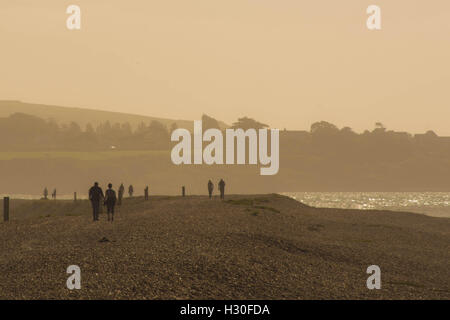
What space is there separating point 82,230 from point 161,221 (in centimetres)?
447

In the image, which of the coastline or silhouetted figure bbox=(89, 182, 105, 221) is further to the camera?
silhouetted figure bbox=(89, 182, 105, 221)

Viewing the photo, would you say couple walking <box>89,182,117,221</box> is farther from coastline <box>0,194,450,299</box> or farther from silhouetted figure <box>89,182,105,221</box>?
coastline <box>0,194,450,299</box>

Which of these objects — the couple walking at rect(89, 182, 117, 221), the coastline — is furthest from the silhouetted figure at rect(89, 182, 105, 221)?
the coastline

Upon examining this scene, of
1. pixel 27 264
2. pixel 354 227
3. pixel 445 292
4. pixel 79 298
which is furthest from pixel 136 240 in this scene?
pixel 354 227

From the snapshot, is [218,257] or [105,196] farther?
[105,196]

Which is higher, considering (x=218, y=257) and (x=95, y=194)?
(x=95, y=194)

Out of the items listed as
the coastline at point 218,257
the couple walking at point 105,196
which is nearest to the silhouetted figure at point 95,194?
the couple walking at point 105,196

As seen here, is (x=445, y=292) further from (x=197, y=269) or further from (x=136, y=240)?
(x=136, y=240)

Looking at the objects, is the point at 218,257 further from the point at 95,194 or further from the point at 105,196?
the point at 95,194

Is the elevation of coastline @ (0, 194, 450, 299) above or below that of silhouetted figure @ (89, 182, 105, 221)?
below

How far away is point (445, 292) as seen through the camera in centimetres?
2075

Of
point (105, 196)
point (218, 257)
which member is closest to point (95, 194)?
point (105, 196)

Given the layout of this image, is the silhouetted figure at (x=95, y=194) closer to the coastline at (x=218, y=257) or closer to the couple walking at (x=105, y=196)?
the couple walking at (x=105, y=196)

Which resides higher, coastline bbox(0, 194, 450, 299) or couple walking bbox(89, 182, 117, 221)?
couple walking bbox(89, 182, 117, 221)
